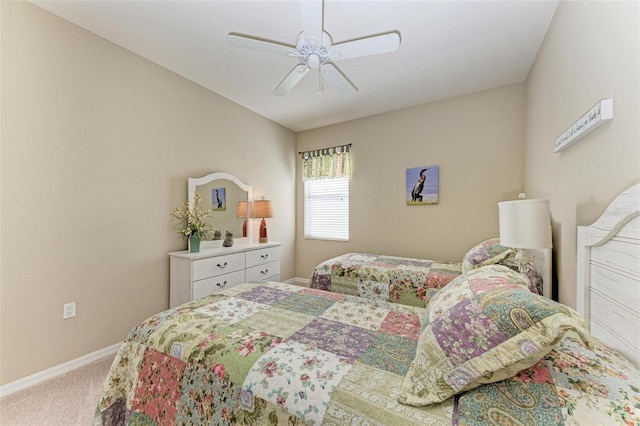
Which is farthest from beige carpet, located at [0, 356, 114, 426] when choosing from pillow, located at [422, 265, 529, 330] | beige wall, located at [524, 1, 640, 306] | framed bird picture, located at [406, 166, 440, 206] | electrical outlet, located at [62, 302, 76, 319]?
framed bird picture, located at [406, 166, 440, 206]

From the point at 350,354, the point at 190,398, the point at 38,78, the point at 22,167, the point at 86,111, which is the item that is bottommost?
the point at 190,398

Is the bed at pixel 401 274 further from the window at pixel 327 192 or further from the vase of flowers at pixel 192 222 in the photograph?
the vase of flowers at pixel 192 222

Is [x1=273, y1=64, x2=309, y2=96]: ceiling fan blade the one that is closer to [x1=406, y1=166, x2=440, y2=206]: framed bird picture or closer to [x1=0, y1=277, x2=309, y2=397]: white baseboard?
[x1=406, y1=166, x2=440, y2=206]: framed bird picture

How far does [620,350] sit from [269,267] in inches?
122

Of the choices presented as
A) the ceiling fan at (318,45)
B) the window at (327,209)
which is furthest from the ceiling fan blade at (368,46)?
the window at (327,209)

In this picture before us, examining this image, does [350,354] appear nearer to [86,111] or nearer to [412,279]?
[412,279]

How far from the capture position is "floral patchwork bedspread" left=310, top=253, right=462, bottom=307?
2434mm

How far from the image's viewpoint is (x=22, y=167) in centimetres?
185

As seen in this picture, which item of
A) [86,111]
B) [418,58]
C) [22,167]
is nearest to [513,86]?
[418,58]

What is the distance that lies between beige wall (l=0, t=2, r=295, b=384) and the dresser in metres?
0.18

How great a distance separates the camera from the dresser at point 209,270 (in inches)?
99.9

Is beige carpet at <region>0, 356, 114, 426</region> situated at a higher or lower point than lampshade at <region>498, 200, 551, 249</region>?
lower

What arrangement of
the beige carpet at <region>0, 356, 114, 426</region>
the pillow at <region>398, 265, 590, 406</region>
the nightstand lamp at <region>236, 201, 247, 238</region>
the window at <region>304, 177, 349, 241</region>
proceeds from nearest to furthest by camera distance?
the pillow at <region>398, 265, 590, 406</region> < the beige carpet at <region>0, 356, 114, 426</region> < the nightstand lamp at <region>236, 201, 247, 238</region> < the window at <region>304, 177, 349, 241</region>

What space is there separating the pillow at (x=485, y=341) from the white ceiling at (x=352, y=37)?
2055mm
